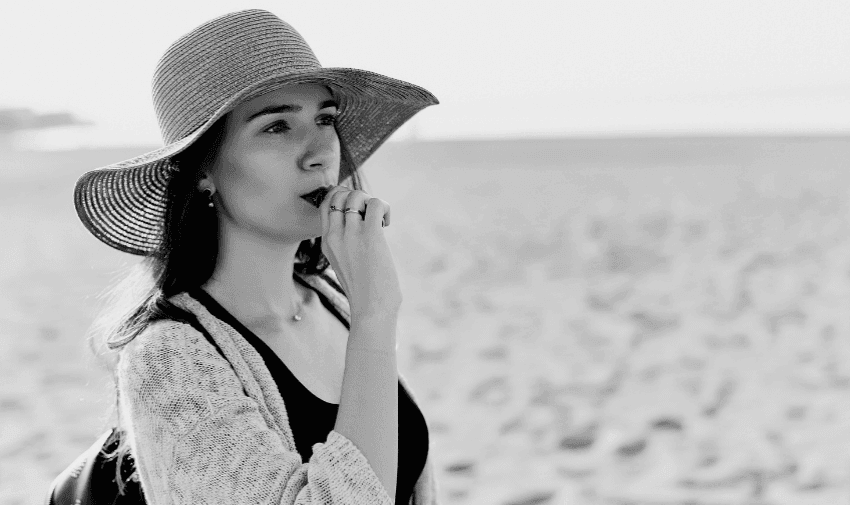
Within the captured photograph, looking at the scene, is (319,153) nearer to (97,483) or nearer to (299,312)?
(299,312)

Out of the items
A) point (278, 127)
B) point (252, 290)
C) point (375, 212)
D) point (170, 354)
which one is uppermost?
point (278, 127)

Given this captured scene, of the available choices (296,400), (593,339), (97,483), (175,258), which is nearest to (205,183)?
(175,258)

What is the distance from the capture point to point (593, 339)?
13.9 feet

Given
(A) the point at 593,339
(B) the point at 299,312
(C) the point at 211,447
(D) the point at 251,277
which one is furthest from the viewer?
(A) the point at 593,339

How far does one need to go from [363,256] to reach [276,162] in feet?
0.74

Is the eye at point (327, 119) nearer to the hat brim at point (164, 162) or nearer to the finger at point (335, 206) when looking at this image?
the hat brim at point (164, 162)

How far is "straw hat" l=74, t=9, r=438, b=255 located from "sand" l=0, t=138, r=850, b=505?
1.16ft

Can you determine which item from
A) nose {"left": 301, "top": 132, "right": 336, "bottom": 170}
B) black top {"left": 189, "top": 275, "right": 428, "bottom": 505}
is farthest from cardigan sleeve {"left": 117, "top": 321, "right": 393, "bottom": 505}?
nose {"left": 301, "top": 132, "right": 336, "bottom": 170}

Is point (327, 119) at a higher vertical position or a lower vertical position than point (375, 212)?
higher

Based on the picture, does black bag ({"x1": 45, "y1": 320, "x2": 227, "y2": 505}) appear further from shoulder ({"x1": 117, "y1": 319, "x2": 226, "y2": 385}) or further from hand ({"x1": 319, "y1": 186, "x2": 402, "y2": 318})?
hand ({"x1": 319, "y1": 186, "x2": 402, "y2": 318})

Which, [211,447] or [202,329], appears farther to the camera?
[202,329]

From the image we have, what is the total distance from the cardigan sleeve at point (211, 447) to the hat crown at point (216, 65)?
363 mm

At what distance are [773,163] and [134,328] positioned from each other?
28.1 ft

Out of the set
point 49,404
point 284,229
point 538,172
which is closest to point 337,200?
point 284,229
